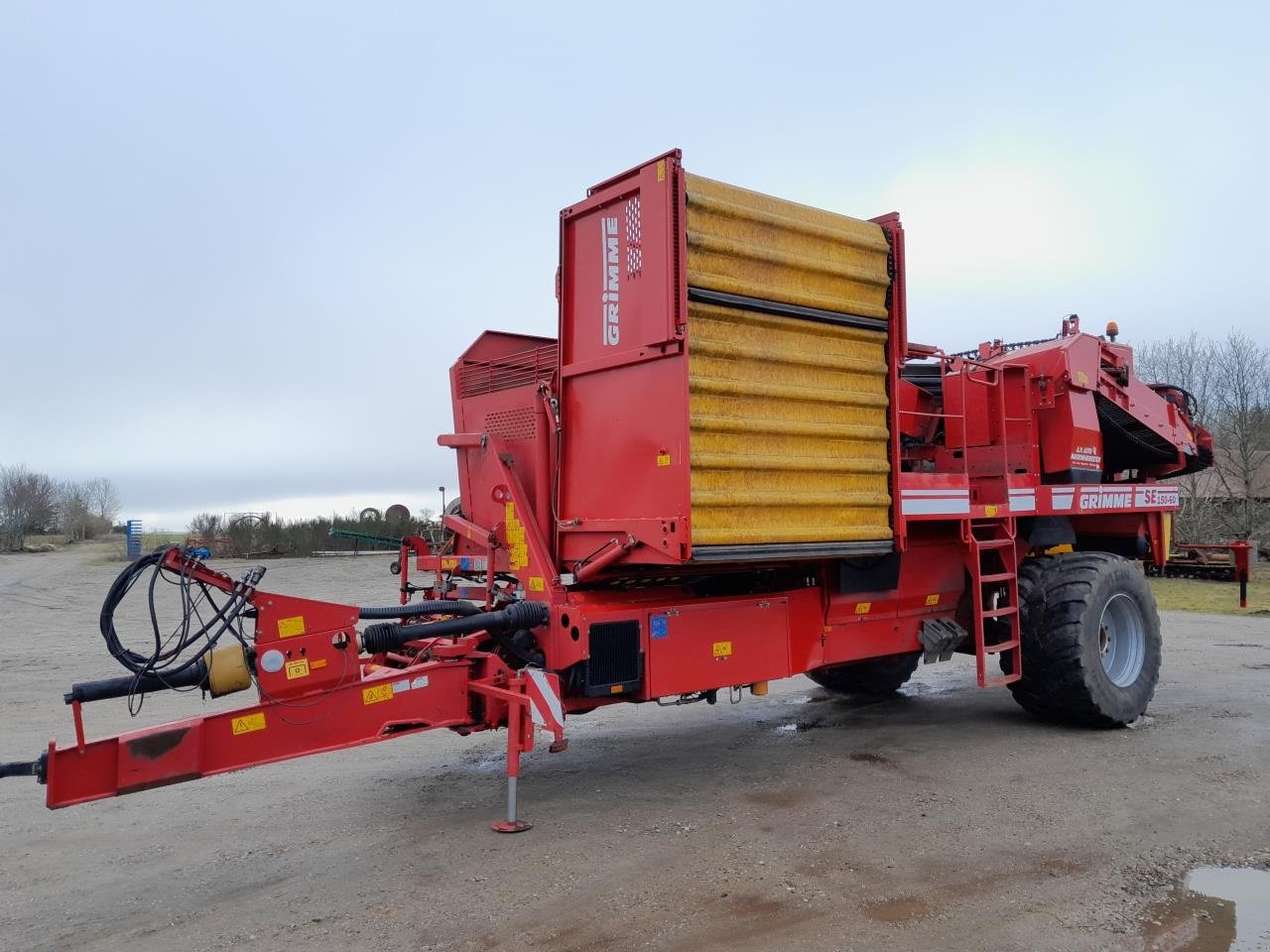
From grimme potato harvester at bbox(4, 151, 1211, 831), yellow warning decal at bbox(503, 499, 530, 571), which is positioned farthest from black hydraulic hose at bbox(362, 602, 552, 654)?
yellow warning decal at bbox(503, 499, 530, 571)

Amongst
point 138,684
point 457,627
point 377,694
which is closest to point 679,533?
point 457,627

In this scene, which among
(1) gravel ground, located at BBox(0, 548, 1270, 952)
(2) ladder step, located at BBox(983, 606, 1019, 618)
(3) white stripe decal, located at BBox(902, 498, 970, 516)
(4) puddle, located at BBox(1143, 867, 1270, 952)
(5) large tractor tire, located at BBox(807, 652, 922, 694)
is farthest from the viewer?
(5) large tractor tire, located at BBox(807, 652, 922, 694)

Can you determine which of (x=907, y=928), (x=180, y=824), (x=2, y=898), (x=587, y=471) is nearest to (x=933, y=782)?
(x=907, y=928)

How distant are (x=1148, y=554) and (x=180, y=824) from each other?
25.3ft

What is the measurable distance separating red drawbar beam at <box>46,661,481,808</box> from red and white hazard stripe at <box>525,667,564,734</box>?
15.3 inches

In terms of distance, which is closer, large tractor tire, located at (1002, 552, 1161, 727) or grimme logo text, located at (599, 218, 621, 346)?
grimme logo text, located at (599, 218, 621, 346)

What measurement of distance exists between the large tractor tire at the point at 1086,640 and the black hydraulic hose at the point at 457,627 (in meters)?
3.90

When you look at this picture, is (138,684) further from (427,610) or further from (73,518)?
(73,518)

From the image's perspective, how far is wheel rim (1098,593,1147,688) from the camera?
24.9ft

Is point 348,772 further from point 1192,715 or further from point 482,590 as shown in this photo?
point 1192,715

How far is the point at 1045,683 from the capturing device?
7.14m

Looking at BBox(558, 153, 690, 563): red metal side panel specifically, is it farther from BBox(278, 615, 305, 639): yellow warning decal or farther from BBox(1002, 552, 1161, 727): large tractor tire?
BBox(1002, 552, 1161, 727): large tractor tire

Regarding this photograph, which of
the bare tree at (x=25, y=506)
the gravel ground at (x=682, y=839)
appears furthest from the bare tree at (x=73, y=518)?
the gravel ground at (x=682, y=839)

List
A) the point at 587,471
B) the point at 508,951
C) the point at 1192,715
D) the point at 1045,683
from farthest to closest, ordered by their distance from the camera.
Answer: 1. the point at 1192,715
2. the point at 1045,683
3. the point at 587,471
4. the point at 508,951
